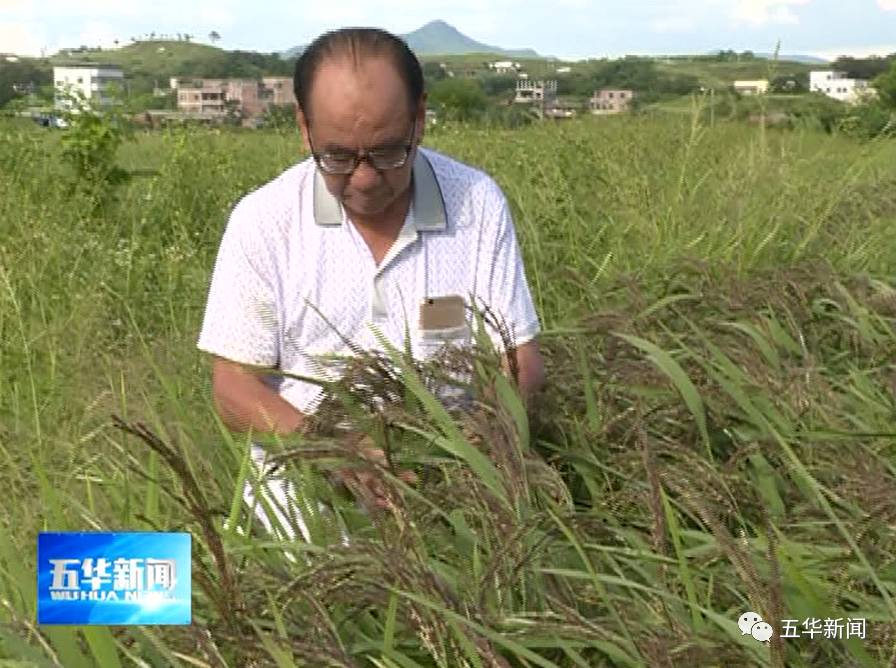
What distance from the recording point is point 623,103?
6195 mm

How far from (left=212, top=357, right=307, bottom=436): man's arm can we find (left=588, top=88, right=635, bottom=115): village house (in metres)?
4.10

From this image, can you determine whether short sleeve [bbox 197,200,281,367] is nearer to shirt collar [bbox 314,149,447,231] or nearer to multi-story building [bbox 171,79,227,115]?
shirt collar [bbox 314,149,447,231]

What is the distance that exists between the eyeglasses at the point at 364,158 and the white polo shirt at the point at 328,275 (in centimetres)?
16

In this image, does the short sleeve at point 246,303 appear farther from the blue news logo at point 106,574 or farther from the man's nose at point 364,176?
the blue news logo at point 106,574

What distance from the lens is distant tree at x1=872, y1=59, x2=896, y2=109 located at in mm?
5215

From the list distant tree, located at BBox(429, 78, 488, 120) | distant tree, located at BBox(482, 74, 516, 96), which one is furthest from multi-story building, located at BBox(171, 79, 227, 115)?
distant tree, located at BBox(482, 74, 516, 96)

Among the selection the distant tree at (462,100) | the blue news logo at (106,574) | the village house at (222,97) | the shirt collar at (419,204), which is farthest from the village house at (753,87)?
the blue news logo at (106,574)

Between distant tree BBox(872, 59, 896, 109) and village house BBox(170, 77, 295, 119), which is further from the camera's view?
village house BBox(170, 77, 295, 119)

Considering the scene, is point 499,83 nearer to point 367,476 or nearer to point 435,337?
point 435,337

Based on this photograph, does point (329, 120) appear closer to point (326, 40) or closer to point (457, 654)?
point (326, 40)

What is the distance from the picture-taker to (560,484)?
4.37 ft

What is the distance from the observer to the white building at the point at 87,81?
→ 17.0 feet

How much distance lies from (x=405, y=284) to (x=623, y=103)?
14.6ft

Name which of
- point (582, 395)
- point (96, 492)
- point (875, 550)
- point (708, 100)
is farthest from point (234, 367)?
point (708, 100)
